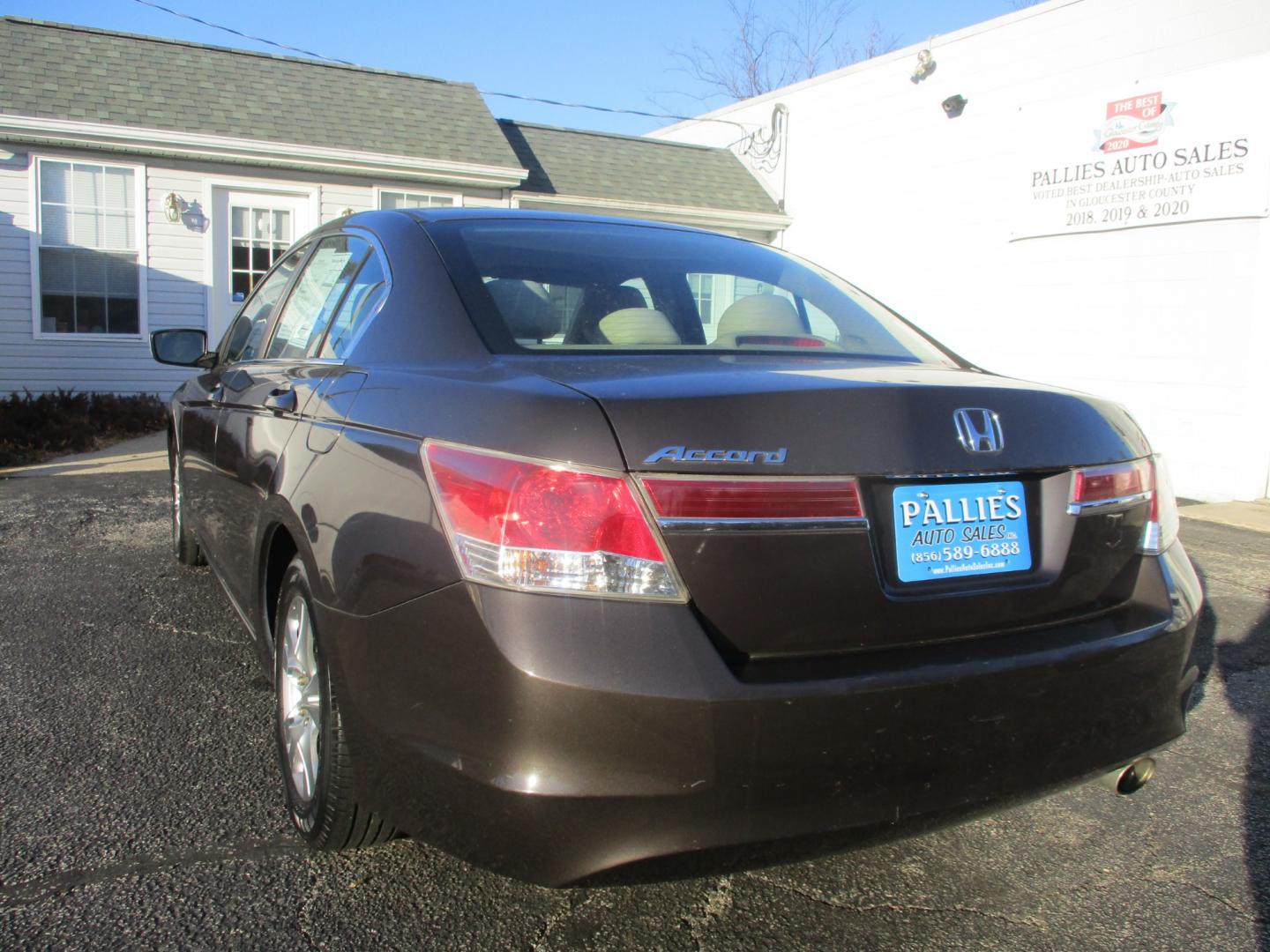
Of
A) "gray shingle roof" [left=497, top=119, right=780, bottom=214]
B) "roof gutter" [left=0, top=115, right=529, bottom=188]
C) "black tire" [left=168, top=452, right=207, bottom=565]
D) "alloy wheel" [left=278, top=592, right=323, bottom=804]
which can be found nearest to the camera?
"alloy wheel" [left=278, top=592, right=323, bottom=804]

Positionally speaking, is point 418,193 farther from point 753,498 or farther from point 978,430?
point 753,498

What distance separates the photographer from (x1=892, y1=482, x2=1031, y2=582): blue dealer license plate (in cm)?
189

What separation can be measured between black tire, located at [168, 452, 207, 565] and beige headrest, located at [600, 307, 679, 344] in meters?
2.90

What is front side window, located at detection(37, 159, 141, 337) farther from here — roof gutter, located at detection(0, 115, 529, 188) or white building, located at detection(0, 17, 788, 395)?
roof gutter, located at detection(0, 115, 529, 188)

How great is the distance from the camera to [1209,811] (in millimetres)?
2812

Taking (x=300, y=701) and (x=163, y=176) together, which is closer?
(x=300, y=701)

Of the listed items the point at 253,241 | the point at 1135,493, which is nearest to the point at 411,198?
the point at 253,241

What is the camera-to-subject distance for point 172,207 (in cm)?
1145

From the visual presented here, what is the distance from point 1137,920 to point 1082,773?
1.62 feet

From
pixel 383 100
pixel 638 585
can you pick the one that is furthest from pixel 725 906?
pixel 383 100

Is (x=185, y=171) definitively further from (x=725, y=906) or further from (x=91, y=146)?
(x=725, y=906)

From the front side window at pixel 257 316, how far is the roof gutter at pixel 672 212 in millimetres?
9730

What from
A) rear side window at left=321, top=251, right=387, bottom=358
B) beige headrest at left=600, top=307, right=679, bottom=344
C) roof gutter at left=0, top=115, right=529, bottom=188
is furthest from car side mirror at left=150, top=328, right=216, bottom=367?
roof gutter at left=0, top=115, right=529, bottom=188

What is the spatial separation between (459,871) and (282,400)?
128cm
